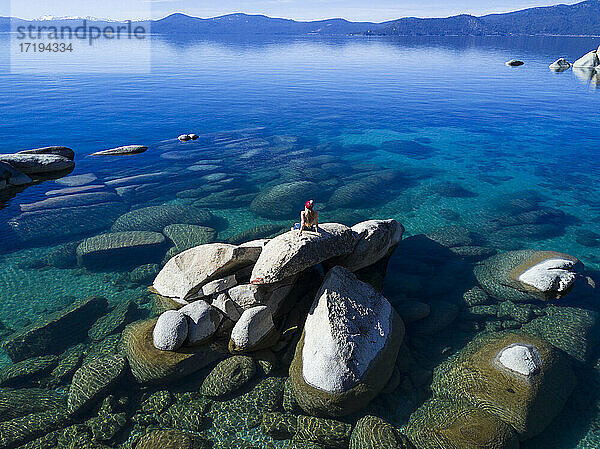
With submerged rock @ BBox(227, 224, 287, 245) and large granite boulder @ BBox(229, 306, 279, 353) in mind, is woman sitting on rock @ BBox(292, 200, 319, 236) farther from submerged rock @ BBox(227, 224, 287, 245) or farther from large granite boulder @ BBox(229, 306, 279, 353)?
submerged rock @ BBox(227, 224, 287, 245)

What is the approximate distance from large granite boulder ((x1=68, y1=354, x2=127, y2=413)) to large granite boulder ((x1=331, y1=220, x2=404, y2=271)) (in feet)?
28.2

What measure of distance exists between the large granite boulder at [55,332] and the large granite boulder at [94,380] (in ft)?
7.16

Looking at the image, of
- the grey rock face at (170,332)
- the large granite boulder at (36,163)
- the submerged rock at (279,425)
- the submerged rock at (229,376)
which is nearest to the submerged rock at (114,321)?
the grey rock face at (170,332)

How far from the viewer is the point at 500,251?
2091cm

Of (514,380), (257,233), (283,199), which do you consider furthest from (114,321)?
(514,380)

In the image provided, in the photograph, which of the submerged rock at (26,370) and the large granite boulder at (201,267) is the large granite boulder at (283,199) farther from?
the submerged rock at (26,370)

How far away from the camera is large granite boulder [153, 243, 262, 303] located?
15141 millimetres

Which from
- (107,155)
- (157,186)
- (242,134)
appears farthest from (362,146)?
(107,155)

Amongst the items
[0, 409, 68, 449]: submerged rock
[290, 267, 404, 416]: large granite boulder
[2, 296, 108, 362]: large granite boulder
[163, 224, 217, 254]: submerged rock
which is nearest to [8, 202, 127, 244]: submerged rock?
[163, 224, 217, 254]: submerged rock

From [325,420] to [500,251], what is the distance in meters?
14.4

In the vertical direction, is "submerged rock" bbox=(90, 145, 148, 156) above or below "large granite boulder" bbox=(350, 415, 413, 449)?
above

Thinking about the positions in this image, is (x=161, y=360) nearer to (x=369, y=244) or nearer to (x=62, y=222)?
(x=369, y=244)

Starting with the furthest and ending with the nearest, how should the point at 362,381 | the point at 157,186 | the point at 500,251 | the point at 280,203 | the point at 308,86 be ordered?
the point at 308,86 → the point at 157,186 → the point at 280,203 → the point at 500,251 → the point at 362,381

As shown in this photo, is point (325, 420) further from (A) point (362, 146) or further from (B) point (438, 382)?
(A) point (362, 146)
